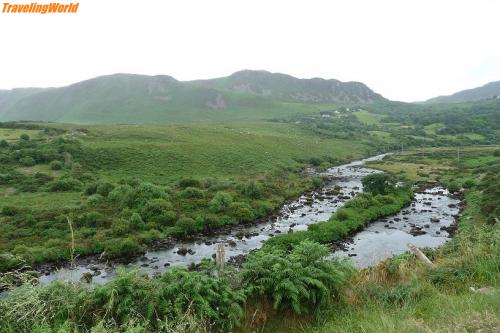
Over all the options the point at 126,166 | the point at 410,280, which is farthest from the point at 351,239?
the point at 126,166

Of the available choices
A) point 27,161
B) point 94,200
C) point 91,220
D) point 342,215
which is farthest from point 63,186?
point 342,215

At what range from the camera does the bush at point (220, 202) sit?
48675 millimetres

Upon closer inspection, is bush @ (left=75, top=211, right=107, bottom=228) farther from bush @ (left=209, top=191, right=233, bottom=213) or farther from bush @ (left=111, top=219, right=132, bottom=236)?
bush @ (left=209, top=191, right=233, bottom=213)

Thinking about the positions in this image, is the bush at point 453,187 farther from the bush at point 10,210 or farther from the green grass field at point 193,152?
the bush at point 10,210

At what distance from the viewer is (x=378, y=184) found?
60906 millimetres

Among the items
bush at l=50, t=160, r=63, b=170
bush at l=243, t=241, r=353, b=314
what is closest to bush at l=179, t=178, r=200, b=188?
bush at l=50, t=160, r=63, b=170

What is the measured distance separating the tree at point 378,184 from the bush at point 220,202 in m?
25.8

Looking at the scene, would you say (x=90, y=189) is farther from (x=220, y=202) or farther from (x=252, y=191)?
(x=252, y=191)

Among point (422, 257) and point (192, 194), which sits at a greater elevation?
point (422, 257)

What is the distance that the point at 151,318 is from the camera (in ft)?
33.9

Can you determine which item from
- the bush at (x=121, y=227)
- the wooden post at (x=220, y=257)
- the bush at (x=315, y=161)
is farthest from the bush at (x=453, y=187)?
the wooden post at (x=220, y=257)

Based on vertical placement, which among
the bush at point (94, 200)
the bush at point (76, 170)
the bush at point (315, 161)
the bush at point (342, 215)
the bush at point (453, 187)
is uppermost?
the bush at point (76, 170)

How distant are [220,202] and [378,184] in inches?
1145

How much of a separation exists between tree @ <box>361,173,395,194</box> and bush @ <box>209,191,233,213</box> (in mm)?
25787
